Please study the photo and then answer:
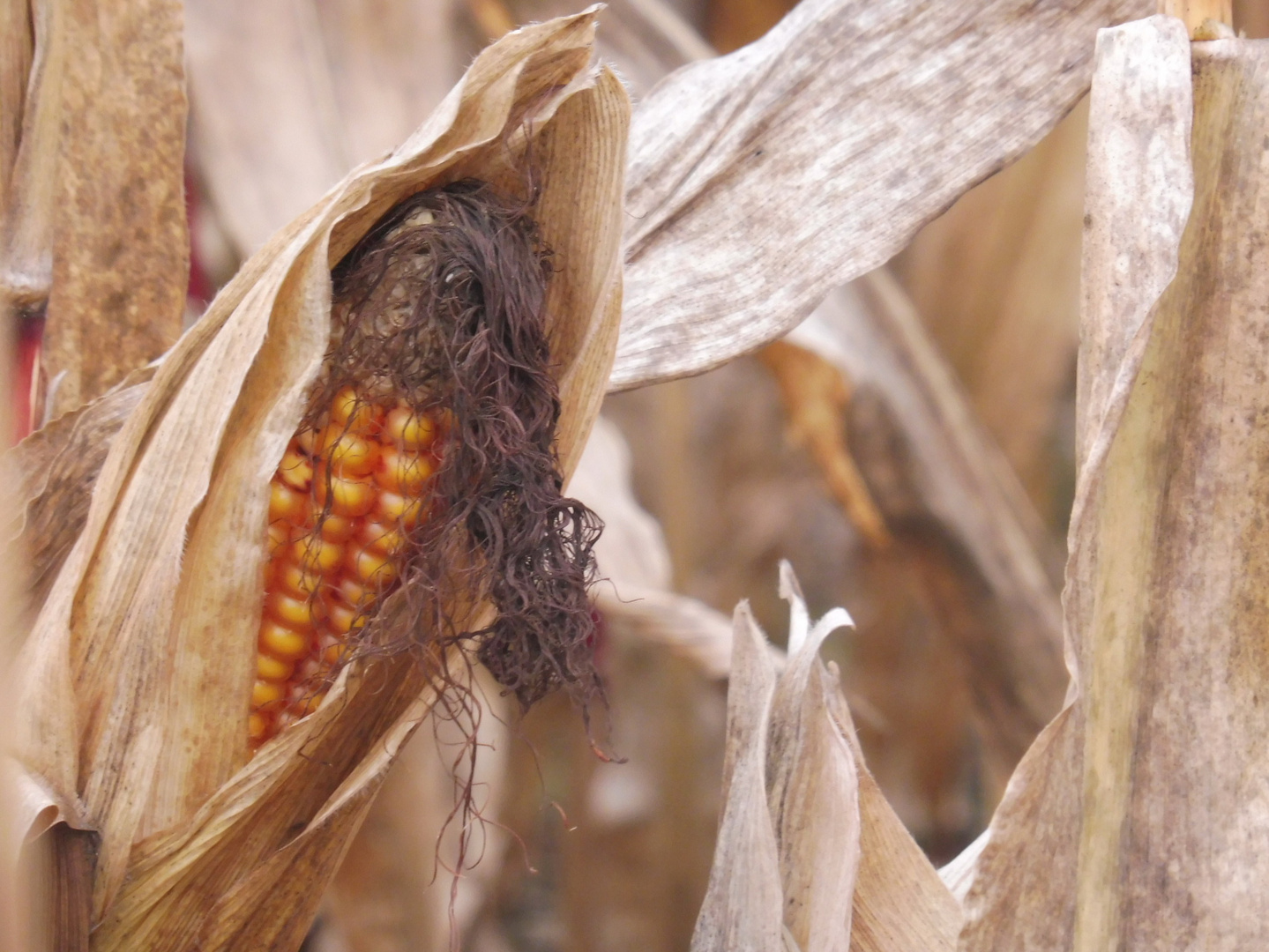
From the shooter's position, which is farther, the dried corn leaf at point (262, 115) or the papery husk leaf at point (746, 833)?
the dried corn leaf at point (262, 115)

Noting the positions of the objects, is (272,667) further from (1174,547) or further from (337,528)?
(1174,547)

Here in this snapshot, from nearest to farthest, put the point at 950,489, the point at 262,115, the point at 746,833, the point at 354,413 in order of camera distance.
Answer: the point at 354,413
the point at 746,833
the point at 262,115
the point at 950,489

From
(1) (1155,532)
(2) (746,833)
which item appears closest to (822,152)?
(1) (1155,532)

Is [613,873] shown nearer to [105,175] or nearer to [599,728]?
[599,728]

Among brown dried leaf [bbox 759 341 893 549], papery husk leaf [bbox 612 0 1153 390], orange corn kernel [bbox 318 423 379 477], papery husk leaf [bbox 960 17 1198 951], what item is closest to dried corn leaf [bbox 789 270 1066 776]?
brown dried leaf [bbox 759 341 893 549]

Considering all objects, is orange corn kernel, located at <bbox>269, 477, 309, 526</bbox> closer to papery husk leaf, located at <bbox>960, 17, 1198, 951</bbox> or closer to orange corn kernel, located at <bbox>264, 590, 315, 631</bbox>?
orange corn kernel, located at <bbox>264, 590, 315, 631</bbox>

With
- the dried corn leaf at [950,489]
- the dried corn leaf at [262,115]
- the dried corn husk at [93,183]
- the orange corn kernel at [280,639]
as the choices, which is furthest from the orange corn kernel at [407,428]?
the dried corn leaf at [950,489]

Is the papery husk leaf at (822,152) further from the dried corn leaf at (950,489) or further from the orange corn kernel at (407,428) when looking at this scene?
the dried corn leaf at (950,489)
